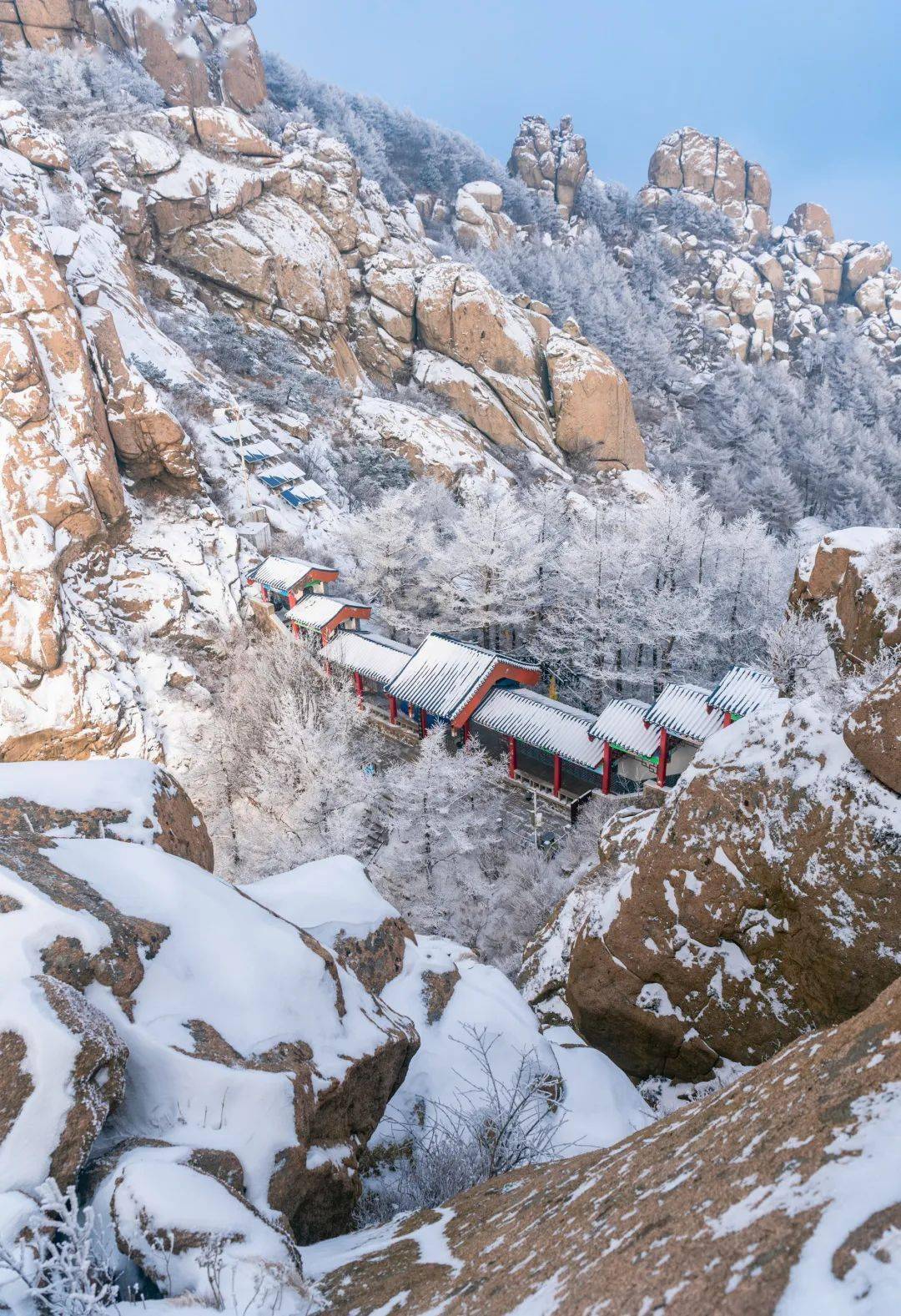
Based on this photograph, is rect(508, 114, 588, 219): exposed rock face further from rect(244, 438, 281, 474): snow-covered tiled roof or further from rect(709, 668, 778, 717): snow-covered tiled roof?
rect(709, 668, 778, 717): snow-covered tiled roof

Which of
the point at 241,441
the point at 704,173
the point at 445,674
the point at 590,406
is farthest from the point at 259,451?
the point at 704,173

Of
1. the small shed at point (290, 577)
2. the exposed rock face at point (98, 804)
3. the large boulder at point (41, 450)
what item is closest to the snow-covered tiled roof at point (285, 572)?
the small shed at point (290, 577)

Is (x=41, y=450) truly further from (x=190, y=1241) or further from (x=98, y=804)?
(x=190, y=1241)

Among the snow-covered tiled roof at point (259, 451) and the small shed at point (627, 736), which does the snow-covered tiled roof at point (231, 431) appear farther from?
the small shed at point (627, 736)

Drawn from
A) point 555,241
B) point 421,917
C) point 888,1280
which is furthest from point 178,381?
point 555,241

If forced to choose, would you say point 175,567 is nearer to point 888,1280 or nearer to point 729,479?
point 888,1280

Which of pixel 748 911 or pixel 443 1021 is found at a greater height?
pixel 748 911
